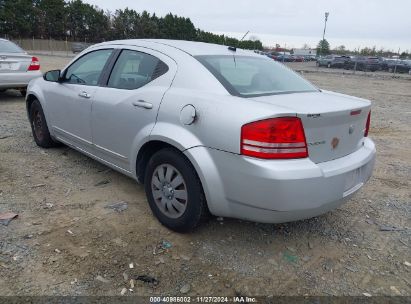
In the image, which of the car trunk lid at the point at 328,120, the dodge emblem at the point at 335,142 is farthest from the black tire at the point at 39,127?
the dodge emblem at the point at 335,142

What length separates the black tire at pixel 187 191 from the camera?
9.82 feet

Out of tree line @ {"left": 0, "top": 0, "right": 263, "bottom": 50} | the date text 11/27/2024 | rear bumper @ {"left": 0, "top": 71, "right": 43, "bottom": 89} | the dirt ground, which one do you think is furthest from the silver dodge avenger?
tree line @ {"left": 0, "top": 0, "right": 263, "bottom": 50}

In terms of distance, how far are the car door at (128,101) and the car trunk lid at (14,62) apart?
5.68m

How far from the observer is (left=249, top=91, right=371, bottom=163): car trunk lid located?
2746mm

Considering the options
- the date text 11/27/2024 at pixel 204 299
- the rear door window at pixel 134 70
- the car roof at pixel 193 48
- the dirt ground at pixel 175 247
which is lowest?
the date text 11/27/2024 at pixel 204 299

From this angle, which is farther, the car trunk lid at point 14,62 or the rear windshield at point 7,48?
the rear windshield at point 7,48

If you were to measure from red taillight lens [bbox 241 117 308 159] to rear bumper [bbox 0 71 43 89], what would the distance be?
24.9 ft

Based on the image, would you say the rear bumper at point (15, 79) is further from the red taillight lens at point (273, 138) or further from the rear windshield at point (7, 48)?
the red taillight lens at point (273, 138)

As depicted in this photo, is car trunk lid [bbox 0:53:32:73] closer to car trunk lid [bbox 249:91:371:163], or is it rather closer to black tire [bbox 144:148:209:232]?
black tire [bbox 144:148:209:232]

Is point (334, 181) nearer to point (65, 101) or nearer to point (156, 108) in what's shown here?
point (156, 108)

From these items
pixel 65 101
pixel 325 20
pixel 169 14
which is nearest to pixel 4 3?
pixel 169 14

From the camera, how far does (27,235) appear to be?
3180mm

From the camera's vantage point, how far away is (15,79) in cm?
866

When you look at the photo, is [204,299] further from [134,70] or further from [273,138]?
[134,70]
